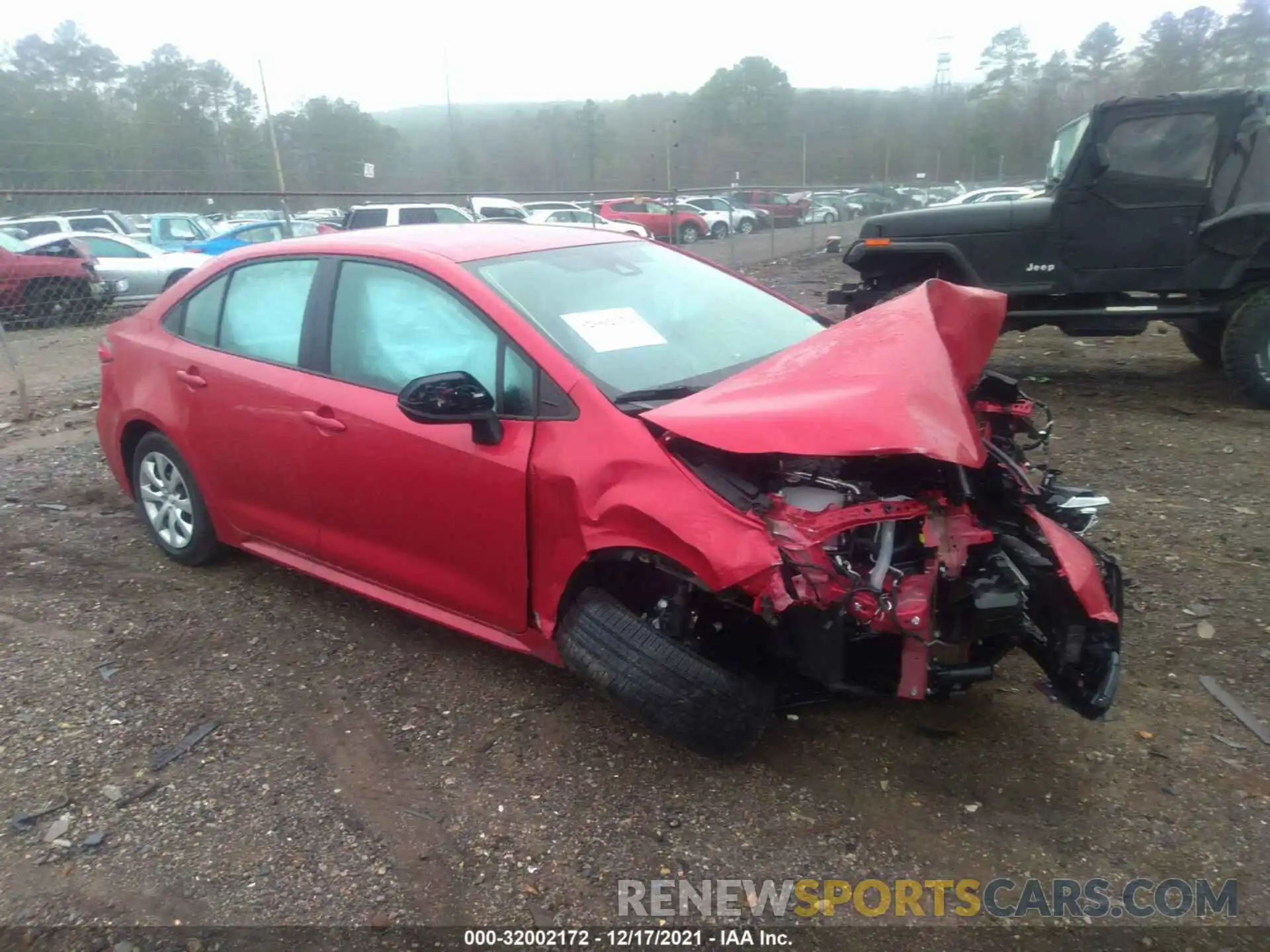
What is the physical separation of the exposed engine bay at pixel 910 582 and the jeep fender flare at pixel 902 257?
5268 mm

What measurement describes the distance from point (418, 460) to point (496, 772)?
1.07 meters

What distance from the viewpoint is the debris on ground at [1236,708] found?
3041mm

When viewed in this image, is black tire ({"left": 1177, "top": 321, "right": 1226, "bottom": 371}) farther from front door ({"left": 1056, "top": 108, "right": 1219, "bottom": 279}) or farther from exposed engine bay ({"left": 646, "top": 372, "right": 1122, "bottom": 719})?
exposed engine bay ({"left": 646, "top": 372, "right": 1122, "bottom": 719})

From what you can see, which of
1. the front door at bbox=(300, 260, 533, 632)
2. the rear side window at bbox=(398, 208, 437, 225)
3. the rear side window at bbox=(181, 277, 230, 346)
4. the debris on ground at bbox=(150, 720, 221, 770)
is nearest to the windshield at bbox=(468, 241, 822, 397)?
the front door at bbox=(300, 260, 533, 632)

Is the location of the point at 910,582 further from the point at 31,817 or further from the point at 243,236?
the point at 243,236

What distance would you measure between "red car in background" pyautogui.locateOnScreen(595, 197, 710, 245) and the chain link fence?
0.05m

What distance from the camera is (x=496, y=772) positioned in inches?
119

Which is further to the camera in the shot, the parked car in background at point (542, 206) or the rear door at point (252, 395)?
the parked car in background at point (542, 206)

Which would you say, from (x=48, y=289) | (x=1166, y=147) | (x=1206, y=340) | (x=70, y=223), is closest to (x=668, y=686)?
(x=1166, y=147)

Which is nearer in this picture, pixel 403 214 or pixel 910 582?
pixel 910 582

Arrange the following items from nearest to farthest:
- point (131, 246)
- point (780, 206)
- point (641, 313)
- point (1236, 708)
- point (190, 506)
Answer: point (1236, 708) → point (641, 313) → point (190, 506) → point (131, 246) → point (780, 206)

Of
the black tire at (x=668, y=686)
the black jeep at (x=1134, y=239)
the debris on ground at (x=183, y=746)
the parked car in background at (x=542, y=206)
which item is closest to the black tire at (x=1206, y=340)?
the black jeep at (x=1134, y=239)

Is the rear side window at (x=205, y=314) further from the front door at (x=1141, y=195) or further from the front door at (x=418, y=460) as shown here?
the front door at (x=1141, y=195)

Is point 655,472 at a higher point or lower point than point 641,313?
lower
